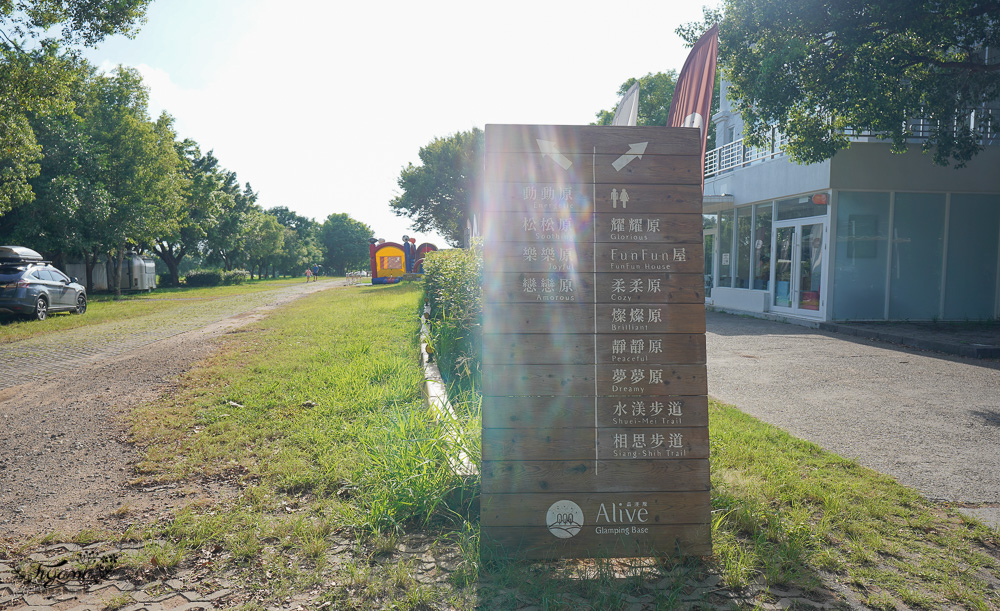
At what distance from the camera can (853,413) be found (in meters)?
6.25

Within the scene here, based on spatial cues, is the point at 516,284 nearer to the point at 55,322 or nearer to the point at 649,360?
the point at 649,360

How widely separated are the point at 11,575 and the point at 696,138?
4022 mm

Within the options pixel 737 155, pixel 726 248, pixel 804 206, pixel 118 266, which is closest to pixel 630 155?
pixel 804 206

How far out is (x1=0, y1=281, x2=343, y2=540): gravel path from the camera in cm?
380

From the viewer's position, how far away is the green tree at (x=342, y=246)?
109812mm

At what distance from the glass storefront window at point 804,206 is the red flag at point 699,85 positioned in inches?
496

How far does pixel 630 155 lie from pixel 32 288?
56.8 feet

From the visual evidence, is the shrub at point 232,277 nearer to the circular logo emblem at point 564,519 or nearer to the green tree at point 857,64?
the green tree at point 857,64

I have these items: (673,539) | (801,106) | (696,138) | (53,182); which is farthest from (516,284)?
(53,182)

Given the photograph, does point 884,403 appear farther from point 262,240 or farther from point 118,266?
point 262,240

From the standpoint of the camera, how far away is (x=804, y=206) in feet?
52.0

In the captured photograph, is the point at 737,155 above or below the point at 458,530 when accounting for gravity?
above

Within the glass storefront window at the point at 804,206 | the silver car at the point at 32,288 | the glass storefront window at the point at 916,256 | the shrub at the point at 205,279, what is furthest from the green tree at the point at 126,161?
the glass storefront window at the point at 916,256

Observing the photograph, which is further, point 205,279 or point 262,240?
point 262,240
